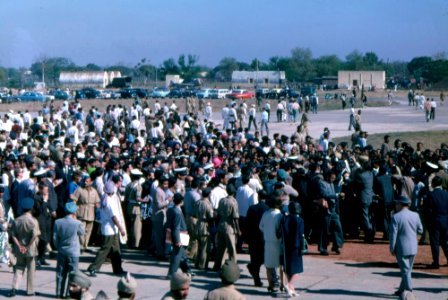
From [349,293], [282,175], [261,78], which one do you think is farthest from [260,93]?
[261,78]

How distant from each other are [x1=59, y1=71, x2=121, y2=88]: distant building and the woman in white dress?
5010 inches

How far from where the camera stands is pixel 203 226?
45.3ft

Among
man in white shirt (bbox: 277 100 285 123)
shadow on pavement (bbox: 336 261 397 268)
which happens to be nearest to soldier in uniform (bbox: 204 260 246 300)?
shadow on pavement (bbox: 336 261 397 268)

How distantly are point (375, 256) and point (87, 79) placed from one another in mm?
133417

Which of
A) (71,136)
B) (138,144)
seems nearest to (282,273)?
(138,144)

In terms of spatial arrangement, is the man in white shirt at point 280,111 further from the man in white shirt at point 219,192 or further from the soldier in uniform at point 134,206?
the man in white shirt at point 219,192

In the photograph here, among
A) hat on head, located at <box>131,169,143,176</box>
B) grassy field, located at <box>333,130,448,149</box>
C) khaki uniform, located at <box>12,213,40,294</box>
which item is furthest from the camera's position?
grassy field, located at <box>333,130,448,149</box>

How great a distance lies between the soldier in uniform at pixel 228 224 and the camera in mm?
13141

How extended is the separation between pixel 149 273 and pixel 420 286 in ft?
14.9

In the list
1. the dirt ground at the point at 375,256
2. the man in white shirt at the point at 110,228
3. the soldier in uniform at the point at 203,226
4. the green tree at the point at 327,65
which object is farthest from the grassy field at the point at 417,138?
the green tree at the point at 327,65

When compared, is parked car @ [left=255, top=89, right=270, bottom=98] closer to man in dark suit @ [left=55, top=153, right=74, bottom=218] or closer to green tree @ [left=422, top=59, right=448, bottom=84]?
man in dark suit @ [left=55, top=153, right=74, bottom=218]

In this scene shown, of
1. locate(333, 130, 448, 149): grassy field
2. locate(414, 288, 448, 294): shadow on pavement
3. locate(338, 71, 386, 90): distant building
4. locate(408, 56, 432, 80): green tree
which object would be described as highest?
locate(408, 56, 432, 80): green tree

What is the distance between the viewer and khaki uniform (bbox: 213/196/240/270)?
1313 centimetres

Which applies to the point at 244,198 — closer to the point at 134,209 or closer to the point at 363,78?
the point at 134,209
